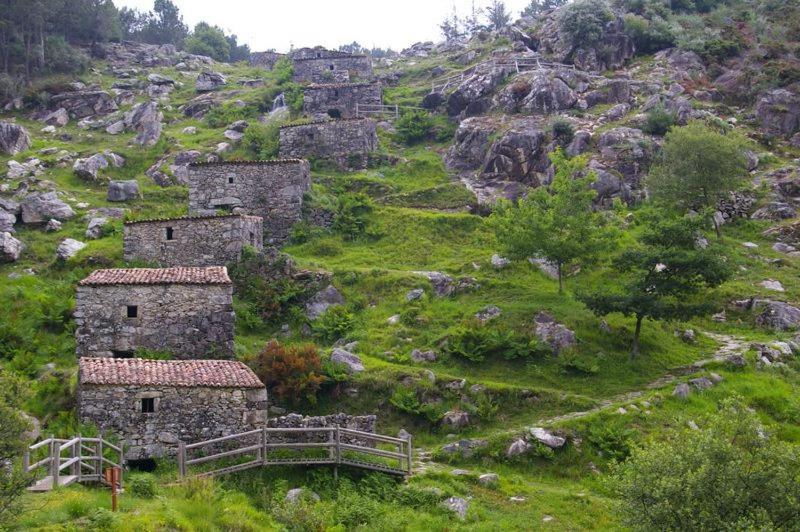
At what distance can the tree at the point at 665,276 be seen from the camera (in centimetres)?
2789

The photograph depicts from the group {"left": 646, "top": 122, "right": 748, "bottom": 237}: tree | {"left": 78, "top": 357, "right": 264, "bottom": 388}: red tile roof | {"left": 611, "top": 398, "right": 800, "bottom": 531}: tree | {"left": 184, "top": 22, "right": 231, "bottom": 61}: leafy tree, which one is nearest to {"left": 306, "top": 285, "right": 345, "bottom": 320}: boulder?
{"left": 78, "top": 357, "right": 264, "bottom": 388}: red tile roof

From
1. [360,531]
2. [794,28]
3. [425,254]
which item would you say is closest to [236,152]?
[425,254]

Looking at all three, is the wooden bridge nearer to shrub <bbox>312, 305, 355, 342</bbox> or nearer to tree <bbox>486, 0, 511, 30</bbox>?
shrub <bbox>312, 305, 355, 342</bbox>

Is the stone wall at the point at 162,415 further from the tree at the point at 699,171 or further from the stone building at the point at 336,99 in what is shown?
the stone building at the point at 336,99

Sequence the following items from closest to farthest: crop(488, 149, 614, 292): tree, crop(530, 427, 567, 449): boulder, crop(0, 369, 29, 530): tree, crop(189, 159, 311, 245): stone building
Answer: crop(0, 369, 29, 530): tree
crop(530, 427, 567, 449): boulder
crop(488, 149, 614, 292): tree
crop(189, 159, 311, 245): stone building

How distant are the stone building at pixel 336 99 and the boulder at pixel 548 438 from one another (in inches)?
1436

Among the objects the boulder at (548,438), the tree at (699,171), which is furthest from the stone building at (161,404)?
the tree at (699,171)

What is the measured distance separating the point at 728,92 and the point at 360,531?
45244mm

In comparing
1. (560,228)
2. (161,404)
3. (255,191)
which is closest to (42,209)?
(255,191)

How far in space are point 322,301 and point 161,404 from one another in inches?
437

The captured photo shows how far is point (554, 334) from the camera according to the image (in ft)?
96.6

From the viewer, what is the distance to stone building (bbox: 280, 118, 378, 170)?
1874 inches

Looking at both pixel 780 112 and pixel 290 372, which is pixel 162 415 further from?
pixel 780 112

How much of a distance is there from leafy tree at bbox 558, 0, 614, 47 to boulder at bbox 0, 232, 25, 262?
4040 cm
